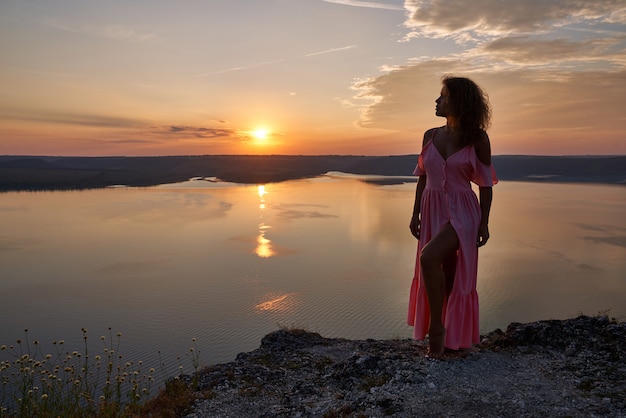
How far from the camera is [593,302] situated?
9.85 meters

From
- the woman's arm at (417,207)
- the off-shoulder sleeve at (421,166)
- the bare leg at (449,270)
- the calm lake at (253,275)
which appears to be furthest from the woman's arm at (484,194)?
the calm lake at (253,275)

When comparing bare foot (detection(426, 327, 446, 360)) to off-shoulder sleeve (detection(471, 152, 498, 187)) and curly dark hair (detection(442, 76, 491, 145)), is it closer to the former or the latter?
off-shoulder sleeve (detection(471, 152, 498, 187))

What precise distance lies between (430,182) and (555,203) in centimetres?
2831

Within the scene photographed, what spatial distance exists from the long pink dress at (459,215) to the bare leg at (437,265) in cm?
8

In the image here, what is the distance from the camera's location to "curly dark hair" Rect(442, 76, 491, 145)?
3.85m

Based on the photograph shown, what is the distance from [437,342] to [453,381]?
0.42m

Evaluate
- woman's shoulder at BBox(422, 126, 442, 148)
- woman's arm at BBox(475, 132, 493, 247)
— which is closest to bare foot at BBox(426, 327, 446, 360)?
woman's arm at BBox(475, 132, 493, 247)

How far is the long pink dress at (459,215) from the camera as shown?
3961mm

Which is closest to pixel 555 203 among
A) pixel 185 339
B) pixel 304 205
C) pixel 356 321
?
pixel 304 205

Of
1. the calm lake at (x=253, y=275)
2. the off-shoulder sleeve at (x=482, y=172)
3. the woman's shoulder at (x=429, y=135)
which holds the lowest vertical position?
the calm lake at (x=253, y=275)

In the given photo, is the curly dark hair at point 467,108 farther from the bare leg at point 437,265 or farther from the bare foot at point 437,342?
the bare foot at point 437,342

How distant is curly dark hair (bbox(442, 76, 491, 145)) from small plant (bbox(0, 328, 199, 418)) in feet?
10.6

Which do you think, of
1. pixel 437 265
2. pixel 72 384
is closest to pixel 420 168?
pixel 437 265

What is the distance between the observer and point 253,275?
12.1 meters
